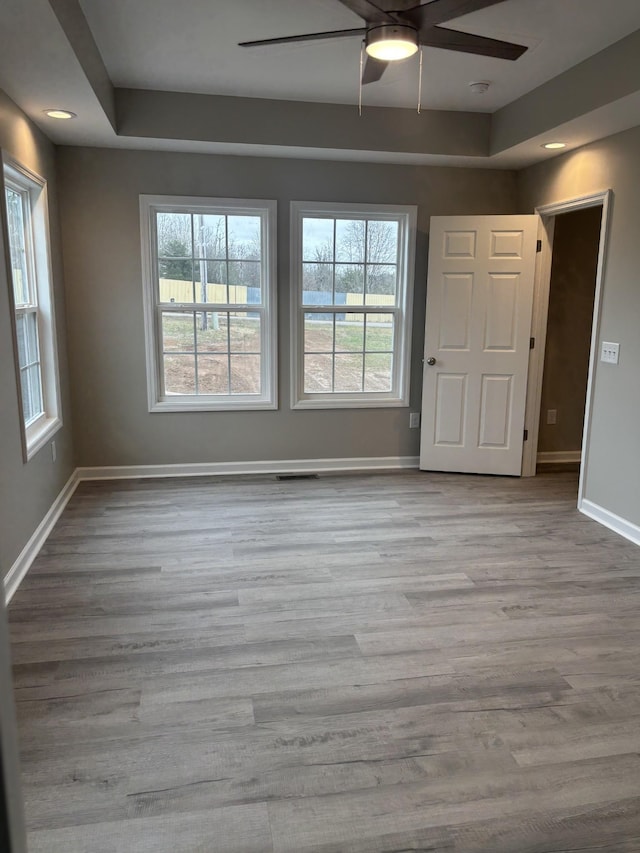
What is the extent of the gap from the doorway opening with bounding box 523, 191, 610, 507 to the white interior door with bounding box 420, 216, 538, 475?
140 millimetres

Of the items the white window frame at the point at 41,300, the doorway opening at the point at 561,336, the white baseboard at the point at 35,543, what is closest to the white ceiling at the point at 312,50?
the white window frame at the point at 41,300

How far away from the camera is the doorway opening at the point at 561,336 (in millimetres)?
4953

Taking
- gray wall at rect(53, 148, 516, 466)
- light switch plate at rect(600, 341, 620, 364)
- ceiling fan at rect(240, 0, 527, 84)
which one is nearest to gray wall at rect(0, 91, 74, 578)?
gray wall at rect(53, 148, 516, 466)

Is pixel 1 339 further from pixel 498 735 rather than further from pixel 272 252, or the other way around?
pixel 498 735

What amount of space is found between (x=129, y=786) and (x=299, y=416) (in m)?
3.50

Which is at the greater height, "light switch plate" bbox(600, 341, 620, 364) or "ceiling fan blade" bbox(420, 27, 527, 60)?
"ceiling fan blade" bbox(420, 27, 527, 60)

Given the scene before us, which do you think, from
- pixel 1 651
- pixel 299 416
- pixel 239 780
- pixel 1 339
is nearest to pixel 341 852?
pixel 239 780

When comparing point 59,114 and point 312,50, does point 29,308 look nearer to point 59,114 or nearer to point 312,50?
point 59,114

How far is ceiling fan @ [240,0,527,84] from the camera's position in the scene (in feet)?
7.33

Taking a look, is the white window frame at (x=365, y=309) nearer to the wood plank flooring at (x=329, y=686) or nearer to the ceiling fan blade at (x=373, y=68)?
the wood plank flooring at (x=329, y=686)

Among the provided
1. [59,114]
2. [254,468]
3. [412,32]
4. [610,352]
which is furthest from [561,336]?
[59,114]

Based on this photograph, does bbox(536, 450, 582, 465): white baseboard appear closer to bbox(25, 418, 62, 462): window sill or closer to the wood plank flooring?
the wood plank flooring

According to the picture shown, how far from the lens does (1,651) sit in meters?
0.63

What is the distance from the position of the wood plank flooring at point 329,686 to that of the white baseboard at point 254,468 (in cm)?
89
